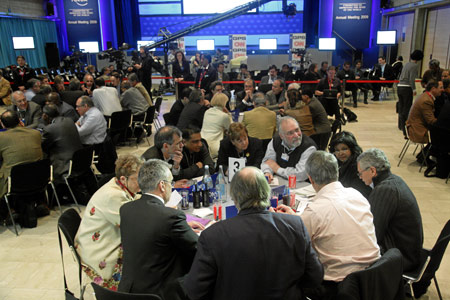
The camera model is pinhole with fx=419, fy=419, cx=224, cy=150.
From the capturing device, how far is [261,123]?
5.33 meters

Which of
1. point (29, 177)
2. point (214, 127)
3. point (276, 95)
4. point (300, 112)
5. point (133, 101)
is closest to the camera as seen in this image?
point (29, 177)

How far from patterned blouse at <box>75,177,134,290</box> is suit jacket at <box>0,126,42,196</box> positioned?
7.18 ft

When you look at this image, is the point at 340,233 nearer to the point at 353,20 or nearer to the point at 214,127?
the point at 214,127

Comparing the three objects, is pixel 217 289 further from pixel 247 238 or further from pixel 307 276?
pixel 307 276

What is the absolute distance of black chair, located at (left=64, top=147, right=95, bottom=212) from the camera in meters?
4.86

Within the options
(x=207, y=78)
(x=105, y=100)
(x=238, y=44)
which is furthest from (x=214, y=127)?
(x=238, y=44)

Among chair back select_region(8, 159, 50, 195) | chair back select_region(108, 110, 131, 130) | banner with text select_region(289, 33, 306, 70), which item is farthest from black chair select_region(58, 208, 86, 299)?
banner with text select_region(289, 33, 306, 70)

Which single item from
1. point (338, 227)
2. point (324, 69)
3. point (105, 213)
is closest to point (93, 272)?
point (105, 213)

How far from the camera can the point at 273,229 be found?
74.5 inches

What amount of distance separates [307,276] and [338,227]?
40cm

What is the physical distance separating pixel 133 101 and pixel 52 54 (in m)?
10.6

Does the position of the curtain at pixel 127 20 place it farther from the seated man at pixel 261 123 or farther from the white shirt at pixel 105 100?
the seated man at pixel 261 123

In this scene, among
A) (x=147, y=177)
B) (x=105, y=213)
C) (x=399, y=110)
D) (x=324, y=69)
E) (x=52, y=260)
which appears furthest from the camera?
(x=324, y=69)

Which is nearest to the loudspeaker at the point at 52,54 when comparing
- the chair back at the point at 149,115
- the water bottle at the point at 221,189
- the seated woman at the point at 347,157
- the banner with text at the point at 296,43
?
the banner with text at the point at 296,43
